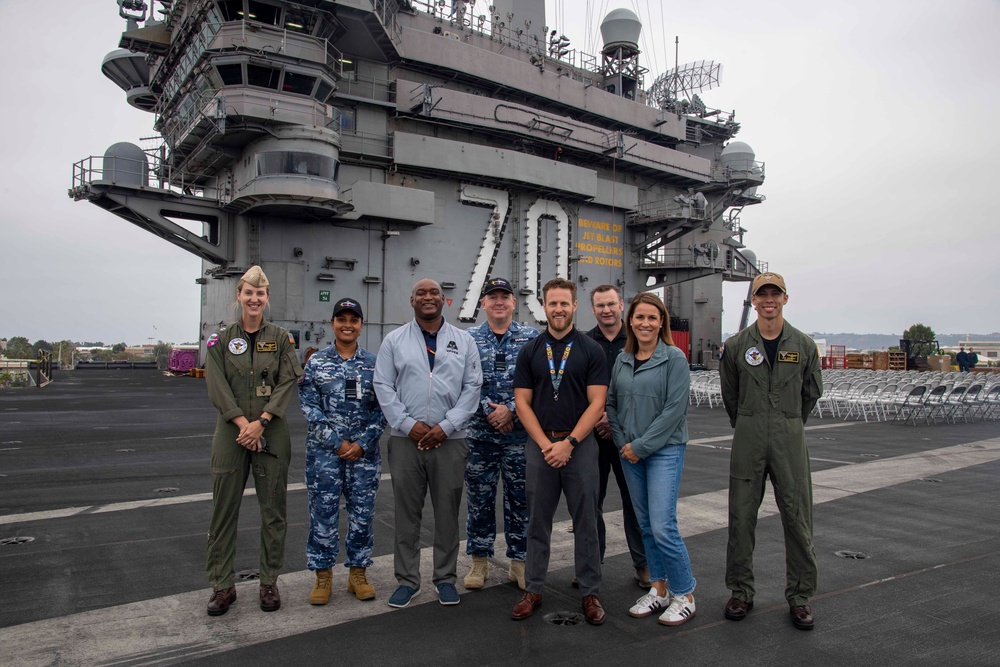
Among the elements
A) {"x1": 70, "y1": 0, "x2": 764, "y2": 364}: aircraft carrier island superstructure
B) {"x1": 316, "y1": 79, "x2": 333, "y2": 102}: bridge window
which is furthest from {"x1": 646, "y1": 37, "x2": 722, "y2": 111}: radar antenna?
{"x1": 316, "y1": 79, "x2": 333, "y2": 102}: bridge window

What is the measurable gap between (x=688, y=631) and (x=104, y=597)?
3632mm

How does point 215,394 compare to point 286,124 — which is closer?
point 215,394

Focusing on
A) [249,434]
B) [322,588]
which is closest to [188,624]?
[322,588]

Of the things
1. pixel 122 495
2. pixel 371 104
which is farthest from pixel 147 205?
pixel 122 495

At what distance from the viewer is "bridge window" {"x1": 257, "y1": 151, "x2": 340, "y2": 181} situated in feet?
69.6

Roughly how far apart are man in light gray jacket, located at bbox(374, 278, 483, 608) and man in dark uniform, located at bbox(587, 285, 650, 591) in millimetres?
975

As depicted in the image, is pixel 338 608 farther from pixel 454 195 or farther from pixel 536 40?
pixel 536 40

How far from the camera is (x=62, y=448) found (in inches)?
390

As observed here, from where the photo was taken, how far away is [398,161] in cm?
2495

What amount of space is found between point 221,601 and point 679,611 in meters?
2.77

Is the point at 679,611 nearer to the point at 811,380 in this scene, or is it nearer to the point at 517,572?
the point at 517,572

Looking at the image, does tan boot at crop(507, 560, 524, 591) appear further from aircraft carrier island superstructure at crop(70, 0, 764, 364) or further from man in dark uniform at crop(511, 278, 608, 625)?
aircraft carrier island superstructure at crop(70, 0, 764, 364)

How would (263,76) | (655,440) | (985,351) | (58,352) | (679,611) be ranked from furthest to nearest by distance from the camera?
1. (985,351)
2. (58,352)
3. (263,76)
4. (655,440)
5. (679,611)

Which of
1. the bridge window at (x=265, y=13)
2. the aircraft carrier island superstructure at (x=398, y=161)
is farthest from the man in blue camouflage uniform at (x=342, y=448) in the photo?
the bridge window at (x=265, y=13)
